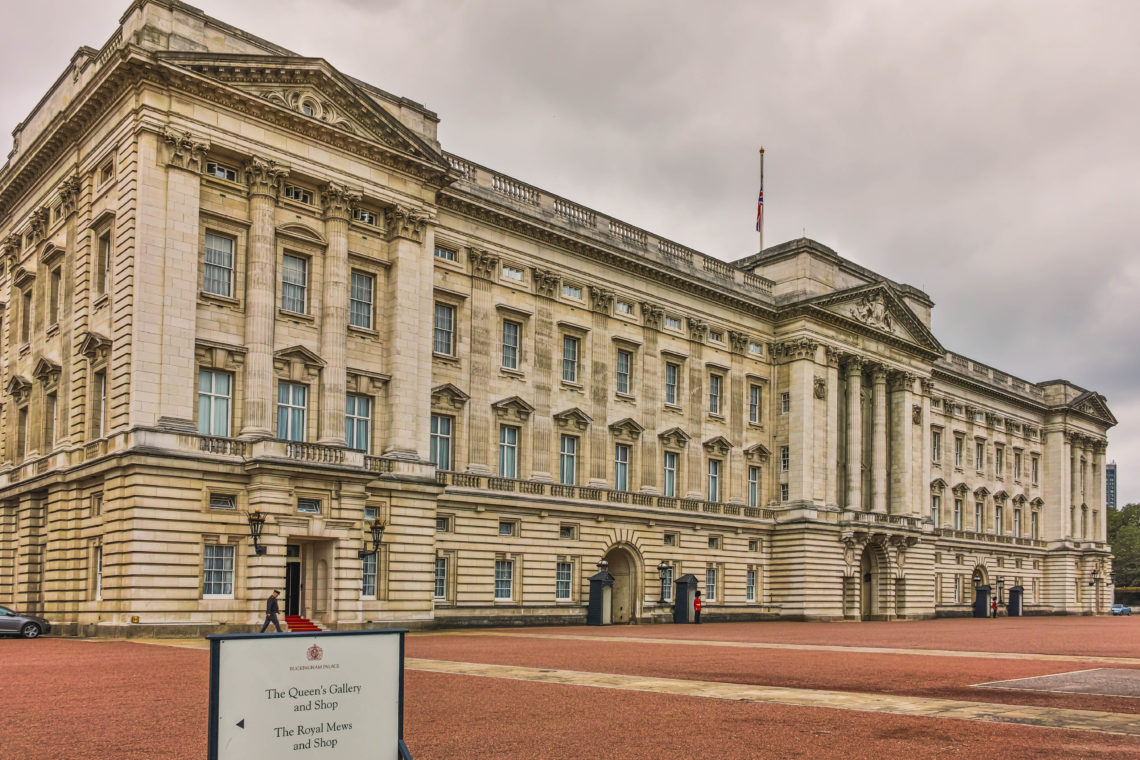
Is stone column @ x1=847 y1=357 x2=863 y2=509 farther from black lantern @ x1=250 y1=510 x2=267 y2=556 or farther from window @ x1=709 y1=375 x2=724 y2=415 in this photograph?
black lantern @ x1=250 y1=510 x2=267 y2=556

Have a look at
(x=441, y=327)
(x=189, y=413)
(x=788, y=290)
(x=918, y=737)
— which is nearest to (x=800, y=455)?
(x=788, y=290)

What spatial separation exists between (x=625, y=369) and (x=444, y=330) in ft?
40.3

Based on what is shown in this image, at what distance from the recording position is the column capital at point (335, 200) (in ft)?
134

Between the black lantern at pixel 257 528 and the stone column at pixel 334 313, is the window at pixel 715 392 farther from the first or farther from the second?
the black lantern at pixel 257 528

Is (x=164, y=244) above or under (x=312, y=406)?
above

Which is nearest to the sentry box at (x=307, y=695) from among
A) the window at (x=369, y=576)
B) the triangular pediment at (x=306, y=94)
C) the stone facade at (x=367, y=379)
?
the stone facade at (x=367, y=379)

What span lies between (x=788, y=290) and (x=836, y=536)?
1527cm

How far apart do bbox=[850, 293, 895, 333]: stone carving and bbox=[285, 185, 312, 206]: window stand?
38.0 m

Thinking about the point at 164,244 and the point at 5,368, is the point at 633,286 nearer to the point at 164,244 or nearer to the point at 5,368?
the point at 164,244

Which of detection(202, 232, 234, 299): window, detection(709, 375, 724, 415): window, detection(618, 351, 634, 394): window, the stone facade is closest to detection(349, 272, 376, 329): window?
the stone facade

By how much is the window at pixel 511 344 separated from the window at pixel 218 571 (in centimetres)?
1735

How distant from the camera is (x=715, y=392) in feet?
200

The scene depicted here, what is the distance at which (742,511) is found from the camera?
200ft

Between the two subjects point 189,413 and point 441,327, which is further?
point 441,327
